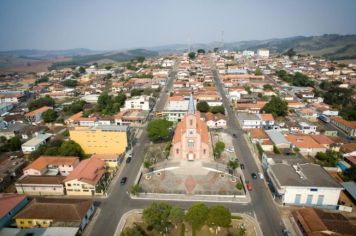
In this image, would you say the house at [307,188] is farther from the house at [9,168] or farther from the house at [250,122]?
the house at [9,168]

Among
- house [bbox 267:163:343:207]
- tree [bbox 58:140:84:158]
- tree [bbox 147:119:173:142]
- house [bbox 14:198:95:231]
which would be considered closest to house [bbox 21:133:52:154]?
tree [bbox 58:140:84:158]

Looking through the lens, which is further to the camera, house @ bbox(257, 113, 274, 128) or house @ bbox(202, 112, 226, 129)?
house @ bbox(202, 112, 226, 129)

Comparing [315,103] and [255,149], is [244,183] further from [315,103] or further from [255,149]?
[315,103]

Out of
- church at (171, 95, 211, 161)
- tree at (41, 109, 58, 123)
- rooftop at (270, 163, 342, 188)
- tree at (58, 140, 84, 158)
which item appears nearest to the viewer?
rooftop at (270, 163, 342, 188)

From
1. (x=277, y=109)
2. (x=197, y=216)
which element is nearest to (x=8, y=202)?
(x=197, y=216)

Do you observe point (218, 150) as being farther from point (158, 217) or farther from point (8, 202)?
point (8, 202)

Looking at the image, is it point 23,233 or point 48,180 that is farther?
point 48,180

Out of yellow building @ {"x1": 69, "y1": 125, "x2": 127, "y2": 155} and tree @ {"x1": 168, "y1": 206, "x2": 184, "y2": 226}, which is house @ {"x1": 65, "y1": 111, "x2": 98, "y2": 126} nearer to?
yellow building @ {"x1": 69, "y1": 125, "x2": 127, "y2": 155}

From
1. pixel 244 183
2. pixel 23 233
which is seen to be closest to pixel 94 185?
pixel 23 233
